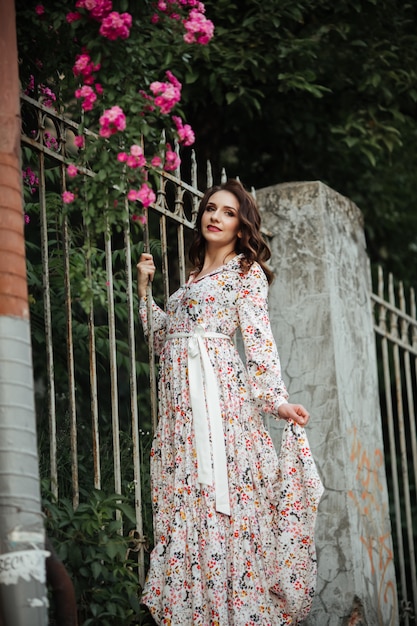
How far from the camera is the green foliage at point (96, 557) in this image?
342 centimetres

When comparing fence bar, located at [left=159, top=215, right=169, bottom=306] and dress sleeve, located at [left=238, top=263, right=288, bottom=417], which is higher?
fence bar, located at [left=159, top=215, right=169, bottom=306]

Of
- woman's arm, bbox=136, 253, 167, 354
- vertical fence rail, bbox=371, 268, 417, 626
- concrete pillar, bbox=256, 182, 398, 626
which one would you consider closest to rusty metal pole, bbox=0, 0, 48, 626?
woman's arm, bbox=136, 253, 167, 354

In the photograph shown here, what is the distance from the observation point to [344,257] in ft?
18.2

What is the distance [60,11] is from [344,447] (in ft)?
8.56

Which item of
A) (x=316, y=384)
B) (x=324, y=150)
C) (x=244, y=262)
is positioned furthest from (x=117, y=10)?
(x=324, y=150)

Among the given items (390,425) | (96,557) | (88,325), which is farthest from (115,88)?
(390,425)

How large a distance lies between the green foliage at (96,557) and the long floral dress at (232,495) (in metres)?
0.26

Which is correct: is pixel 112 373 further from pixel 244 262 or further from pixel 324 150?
pixel 324 150

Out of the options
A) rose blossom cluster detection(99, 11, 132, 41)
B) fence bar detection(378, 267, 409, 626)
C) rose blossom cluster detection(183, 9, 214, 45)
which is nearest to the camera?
rose blossom cluster detection(99, 11, 132, 41)

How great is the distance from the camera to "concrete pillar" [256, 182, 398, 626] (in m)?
4.91

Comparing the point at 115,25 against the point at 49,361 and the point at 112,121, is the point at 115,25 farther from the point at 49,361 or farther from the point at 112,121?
the point at 49,361

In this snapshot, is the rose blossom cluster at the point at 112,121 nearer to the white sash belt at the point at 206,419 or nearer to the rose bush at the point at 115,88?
the rose bush at the point at 115,88

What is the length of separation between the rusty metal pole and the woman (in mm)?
1102

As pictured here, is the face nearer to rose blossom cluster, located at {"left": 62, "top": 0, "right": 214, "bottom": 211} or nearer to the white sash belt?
the white sash belt
